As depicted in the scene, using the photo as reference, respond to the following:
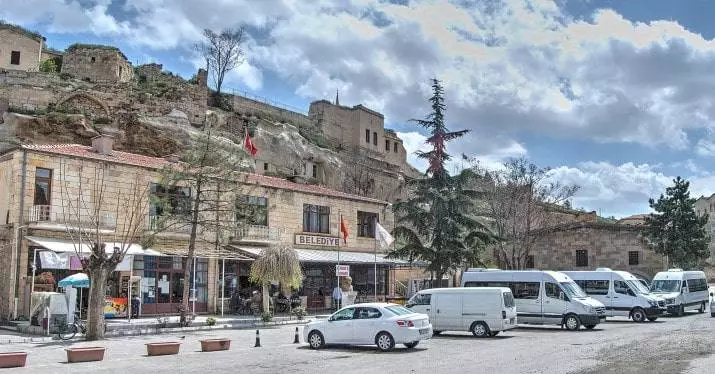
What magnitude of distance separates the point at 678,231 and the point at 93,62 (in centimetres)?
5429

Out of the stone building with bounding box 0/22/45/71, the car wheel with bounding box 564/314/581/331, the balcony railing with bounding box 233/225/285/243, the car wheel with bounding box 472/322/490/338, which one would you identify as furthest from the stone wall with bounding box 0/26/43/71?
the car wheel with bounding box 564/314/581/331

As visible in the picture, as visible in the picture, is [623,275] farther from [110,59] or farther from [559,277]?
[110,59]

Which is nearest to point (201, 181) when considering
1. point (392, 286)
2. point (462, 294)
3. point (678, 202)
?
point (462, 294)

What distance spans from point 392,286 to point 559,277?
1789 cm

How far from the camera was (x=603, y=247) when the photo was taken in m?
49.6

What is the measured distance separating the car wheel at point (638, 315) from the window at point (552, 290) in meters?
6.42

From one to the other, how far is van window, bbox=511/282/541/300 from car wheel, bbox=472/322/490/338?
→ 4.25 metres

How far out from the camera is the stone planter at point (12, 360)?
1379cm

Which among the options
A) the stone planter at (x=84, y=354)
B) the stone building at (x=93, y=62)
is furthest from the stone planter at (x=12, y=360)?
the stone building at (x=93, y=62)

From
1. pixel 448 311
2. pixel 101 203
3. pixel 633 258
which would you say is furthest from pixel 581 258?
pixel 101 203

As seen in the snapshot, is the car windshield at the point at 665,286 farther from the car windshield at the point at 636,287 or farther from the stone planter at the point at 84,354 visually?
the stone planter at the point at 84,354

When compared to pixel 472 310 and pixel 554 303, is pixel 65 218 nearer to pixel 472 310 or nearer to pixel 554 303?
pixel 472 310

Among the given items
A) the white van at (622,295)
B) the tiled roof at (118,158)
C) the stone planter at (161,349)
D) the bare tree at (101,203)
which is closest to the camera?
the stone planter at (161,349)

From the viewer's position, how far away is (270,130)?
203 ft
